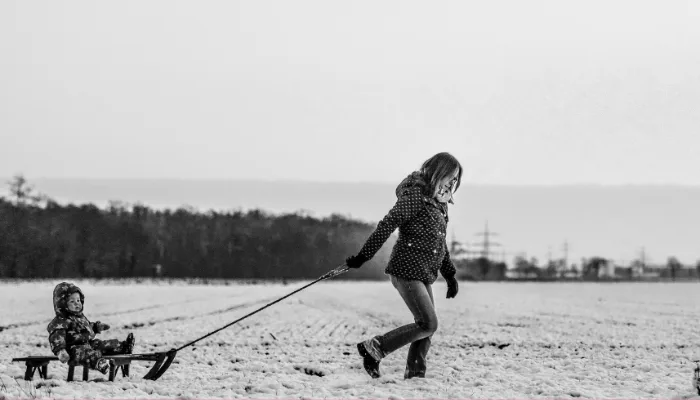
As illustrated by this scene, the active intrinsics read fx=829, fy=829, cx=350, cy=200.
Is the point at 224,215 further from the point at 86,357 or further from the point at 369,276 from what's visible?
the point at 86,357

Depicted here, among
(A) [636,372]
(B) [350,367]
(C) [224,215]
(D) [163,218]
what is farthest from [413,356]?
(C) [224,215]

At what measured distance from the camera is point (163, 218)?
11638cm

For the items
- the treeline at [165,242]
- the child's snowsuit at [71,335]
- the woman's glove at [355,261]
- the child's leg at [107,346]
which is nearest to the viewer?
the woman's glove at [355,261]

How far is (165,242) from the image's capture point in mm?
110188

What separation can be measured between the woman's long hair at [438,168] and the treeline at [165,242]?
238 ft

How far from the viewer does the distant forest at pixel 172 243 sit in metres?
83.8

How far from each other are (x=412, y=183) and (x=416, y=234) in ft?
1.37

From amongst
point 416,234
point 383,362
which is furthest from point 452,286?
point 383,362

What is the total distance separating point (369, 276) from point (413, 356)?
94035 mm

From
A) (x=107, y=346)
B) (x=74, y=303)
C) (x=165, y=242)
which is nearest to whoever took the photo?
(x=74, y=303)

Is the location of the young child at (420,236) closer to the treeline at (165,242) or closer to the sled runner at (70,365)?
the sled runner at (70,365)

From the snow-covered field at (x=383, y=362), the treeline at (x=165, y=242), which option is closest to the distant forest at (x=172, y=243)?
the treeline at (x=165, y=242)

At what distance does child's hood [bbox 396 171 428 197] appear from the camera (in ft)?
22.1

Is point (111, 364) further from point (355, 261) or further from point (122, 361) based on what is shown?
point (355, 261)
